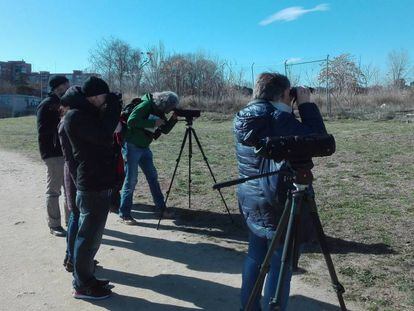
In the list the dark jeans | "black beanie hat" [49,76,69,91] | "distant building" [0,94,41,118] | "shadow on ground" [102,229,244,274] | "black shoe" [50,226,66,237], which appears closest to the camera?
the dark jeans

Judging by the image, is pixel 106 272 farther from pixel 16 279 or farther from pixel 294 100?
pixel 294 100

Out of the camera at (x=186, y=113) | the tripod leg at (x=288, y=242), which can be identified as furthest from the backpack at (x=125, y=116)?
the tripod leg at (x=288, y=242)

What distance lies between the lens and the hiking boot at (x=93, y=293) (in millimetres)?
4043

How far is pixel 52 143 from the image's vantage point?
18.2 ft

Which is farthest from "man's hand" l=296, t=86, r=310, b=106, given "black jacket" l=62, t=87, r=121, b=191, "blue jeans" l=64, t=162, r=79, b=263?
"blue jeans" l=64, t=162, r=79, b=263

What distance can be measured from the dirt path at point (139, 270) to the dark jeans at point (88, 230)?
0.76 feet

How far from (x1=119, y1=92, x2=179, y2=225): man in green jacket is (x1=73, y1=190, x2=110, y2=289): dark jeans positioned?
2.20 metres

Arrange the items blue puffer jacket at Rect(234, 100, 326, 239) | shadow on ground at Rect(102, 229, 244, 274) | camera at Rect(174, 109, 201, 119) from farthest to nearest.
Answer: camera at Rect(174, 109, 201, 119) → shadow on ground at Rect(102, 229, 244, 274) → blue puffer jacket at Rect(234, 100, 326, 239)

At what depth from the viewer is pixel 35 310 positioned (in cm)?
388

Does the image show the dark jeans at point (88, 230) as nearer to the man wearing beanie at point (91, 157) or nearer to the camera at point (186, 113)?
the man wearing beanie at point (91, 157)

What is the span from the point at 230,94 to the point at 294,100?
26.2 m

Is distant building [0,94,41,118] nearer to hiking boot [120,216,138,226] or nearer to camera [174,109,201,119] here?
hiking boot [120,216,138,226]

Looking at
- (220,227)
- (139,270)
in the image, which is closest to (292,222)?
(139,270)

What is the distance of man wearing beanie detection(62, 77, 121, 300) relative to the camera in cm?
378
